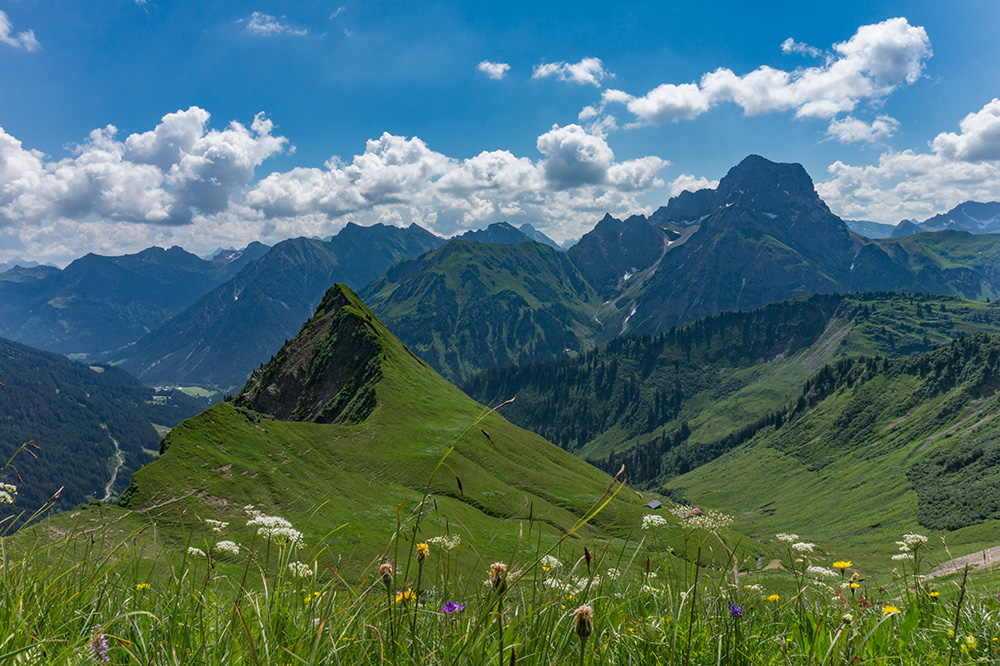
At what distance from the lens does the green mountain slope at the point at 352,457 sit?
7388 cm

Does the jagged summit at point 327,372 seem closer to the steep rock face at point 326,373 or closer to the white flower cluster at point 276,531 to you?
the steep rock face at point 326,373

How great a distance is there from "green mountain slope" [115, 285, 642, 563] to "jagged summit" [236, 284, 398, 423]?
44 centimetres

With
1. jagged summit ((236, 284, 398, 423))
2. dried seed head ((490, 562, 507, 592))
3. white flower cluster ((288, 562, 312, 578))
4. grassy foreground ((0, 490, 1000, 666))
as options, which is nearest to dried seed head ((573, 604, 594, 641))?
grassy foreground ((0, 490, 1000, 666))

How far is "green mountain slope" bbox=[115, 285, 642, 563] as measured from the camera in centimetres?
7388

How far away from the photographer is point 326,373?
15700 cm

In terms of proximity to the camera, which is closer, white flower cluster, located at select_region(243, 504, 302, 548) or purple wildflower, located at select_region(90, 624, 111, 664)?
purple wildflower, located at select_region(90, 624, 111, 664)

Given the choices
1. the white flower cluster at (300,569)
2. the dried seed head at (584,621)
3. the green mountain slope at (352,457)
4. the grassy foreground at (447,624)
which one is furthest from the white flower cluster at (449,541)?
the green mountain slope at (352,457)

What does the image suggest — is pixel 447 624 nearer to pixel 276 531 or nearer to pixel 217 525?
pixel 276 531

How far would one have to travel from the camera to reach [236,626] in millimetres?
4016

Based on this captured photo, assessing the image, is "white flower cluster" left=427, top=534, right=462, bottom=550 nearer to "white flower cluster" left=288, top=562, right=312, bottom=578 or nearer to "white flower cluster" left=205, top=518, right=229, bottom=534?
"white flower cluster" left=288, top=562, right=312, bottom=578

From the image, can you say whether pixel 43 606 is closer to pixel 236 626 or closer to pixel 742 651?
pixel 236 626

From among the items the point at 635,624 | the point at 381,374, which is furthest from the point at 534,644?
the point at 381,374

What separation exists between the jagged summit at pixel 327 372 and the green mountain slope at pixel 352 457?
1.46ft

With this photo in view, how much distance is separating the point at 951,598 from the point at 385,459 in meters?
110
